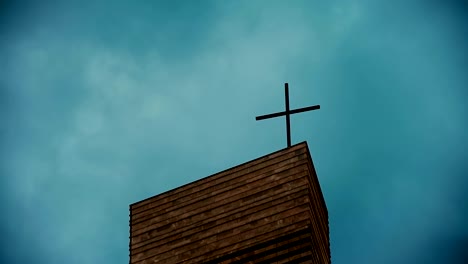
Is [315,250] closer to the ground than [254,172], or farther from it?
closer to the ground

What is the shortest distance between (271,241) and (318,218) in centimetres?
283

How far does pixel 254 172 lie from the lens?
100 ft

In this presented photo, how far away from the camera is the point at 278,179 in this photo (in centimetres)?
2986

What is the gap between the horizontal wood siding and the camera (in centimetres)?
2828

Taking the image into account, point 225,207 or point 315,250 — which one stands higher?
point 225,207

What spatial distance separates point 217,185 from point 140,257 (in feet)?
13.4

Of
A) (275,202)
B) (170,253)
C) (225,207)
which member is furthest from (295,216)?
(170,253)

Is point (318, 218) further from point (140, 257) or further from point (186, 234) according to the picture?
point (140, 257)

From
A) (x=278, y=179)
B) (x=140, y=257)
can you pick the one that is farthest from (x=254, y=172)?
(x=140, y=257)

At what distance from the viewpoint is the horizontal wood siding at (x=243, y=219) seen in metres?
28.3

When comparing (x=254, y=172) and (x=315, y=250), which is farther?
(x=254, y=172)

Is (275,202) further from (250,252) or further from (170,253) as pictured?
(170,253)

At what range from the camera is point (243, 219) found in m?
29.3

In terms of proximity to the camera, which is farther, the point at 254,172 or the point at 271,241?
the point at 254,172
